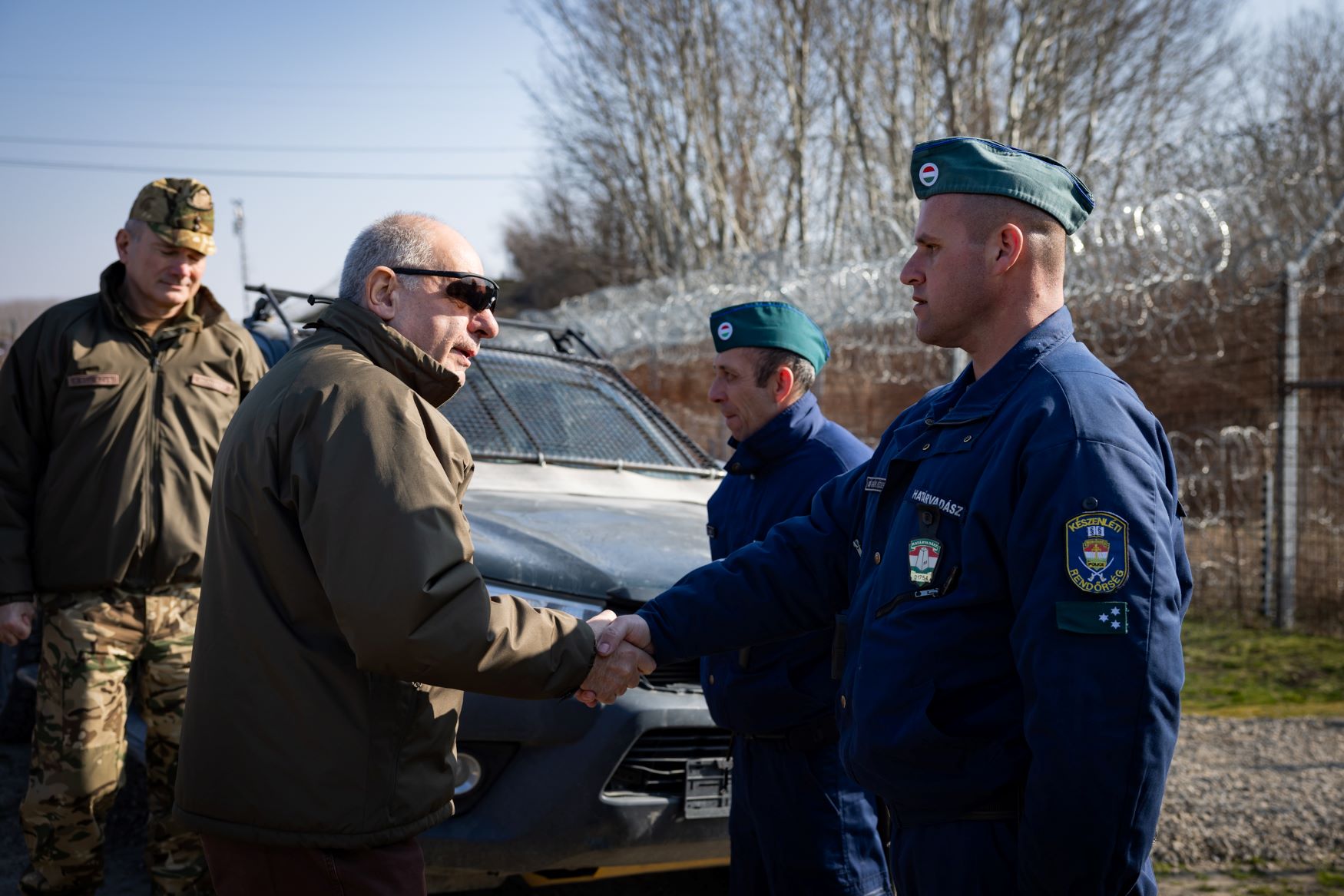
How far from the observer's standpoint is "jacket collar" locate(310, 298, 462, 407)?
2303 millimetres

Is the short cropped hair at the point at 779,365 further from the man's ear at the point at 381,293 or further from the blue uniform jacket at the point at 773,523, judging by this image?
the man's ear at the point at 381,293

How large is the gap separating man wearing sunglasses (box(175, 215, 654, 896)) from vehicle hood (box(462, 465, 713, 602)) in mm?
1328

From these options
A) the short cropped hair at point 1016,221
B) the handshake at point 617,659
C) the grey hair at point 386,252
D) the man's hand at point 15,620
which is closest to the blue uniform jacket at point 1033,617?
the short cropped hair at point 1016,221

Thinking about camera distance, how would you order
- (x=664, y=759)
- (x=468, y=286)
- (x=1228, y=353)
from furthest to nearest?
(x=1228, y=353), (x=664, y=759), (x=468, y=286)

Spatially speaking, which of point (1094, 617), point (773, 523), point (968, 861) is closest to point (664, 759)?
point (773, 523)

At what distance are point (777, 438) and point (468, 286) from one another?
1249mm

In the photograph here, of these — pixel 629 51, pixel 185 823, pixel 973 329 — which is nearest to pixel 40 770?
pixel 185 823

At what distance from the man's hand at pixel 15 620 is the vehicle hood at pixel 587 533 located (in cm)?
137

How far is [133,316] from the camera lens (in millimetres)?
3959

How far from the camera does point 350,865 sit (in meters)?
2.16

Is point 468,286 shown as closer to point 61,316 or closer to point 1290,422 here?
point 61,316

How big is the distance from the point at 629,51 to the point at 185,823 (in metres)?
27.0

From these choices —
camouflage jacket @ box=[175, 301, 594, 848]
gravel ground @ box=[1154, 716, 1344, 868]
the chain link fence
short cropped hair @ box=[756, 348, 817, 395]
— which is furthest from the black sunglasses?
the chain link fence

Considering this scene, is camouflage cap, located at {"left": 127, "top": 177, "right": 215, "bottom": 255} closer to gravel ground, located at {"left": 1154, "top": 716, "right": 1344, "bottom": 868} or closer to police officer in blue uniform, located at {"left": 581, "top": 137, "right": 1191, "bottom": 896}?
police officer in blue uniform, located at {"left": 581, "top": 137, "right": 1191, "bottom": 896}
